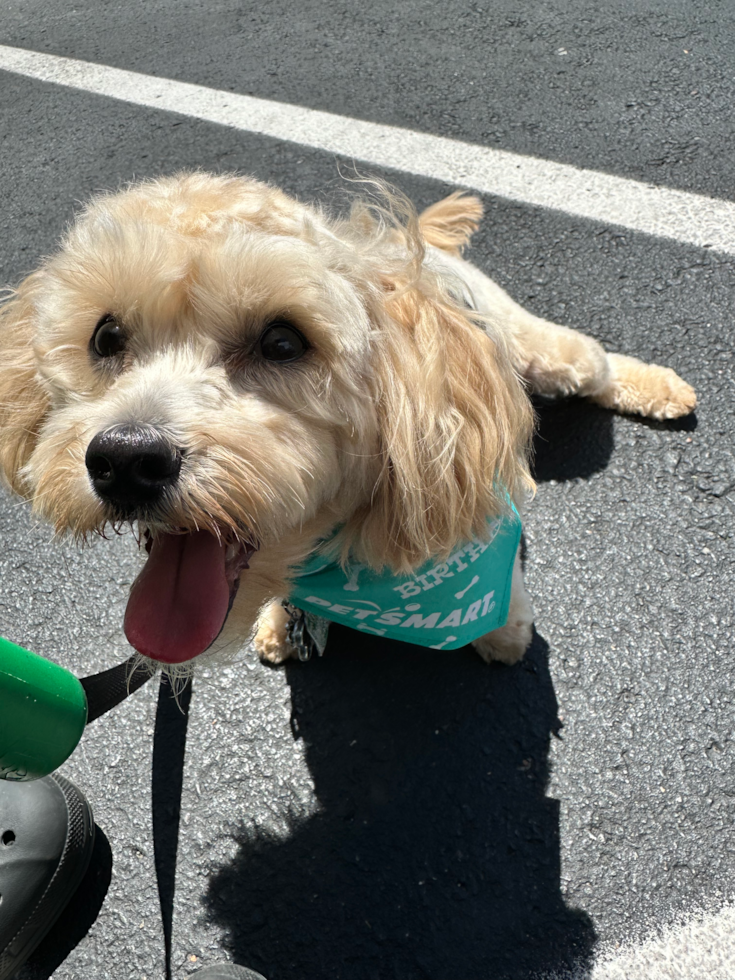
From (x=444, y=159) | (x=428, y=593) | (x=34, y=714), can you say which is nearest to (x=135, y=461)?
(x=34, y=714)

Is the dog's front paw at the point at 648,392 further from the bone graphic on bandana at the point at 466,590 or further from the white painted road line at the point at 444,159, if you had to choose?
the bone graphic on bandana at the point at 466,590

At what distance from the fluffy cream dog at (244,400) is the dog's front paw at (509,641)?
0.69 metres

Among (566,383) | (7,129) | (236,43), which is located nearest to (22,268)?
(7,129)

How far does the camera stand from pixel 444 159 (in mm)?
3814

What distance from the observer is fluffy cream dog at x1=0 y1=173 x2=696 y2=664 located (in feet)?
4.58

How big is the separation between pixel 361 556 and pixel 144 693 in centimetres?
108

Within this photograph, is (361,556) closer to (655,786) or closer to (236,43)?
(655,786)

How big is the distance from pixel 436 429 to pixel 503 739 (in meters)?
1.13

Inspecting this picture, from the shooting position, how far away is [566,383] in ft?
8.61

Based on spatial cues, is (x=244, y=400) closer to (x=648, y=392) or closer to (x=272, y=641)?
(x=272, y=641)

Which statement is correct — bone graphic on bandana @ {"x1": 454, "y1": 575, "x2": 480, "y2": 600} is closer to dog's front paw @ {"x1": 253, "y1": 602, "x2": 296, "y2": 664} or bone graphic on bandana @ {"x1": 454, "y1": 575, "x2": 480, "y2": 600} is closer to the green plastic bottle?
dog's front paw @ {"x1": 253, "y1": 602, "x2": 296, "y2": 664}

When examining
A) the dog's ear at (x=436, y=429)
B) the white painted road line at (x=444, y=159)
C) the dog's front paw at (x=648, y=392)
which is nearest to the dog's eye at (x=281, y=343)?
the dog's ear at (x=436, y=429)

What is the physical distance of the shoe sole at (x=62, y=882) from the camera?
181cm

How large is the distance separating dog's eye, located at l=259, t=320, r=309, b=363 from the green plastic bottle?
792mm
